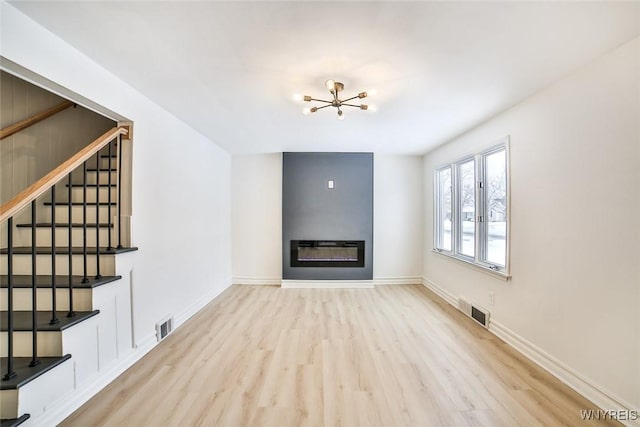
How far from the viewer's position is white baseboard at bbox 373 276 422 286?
15.9 ft

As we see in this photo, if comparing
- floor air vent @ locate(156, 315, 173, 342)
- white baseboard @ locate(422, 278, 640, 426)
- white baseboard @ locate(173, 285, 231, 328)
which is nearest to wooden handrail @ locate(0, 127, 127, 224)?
floor air vent @ locate(156, 315, 173, 342)

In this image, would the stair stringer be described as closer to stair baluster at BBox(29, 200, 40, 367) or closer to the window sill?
stair baluster at BBox(29, 200, 40, 367)

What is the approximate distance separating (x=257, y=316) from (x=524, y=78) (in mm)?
3648

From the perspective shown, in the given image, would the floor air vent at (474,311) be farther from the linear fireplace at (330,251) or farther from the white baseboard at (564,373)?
the linear fireplace at (330,251)

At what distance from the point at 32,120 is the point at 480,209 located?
15.3 ft

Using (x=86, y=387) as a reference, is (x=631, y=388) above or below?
above

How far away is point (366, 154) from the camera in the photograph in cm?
477

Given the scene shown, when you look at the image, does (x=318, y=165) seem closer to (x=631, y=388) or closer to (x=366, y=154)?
(x=366, y=154)

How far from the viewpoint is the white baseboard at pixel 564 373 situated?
1652 millimetres

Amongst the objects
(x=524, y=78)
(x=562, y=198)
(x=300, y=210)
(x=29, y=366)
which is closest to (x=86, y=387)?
(x=29, y=366)

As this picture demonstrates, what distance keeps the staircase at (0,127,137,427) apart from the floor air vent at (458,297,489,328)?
3.61 meters

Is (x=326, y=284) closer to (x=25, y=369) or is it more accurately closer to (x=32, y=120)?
(x=25, y=369)

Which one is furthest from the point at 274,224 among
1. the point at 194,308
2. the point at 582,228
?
the point at 582,228

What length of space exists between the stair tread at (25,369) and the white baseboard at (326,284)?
318 cm
